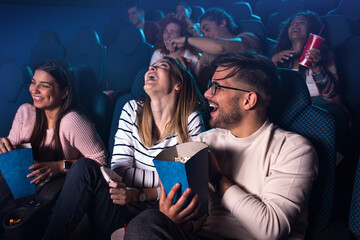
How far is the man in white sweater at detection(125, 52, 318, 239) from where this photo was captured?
685 millimetres

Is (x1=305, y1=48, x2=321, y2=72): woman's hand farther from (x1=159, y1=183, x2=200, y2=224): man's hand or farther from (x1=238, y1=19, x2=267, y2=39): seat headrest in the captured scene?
(x1=159, y1=183, x2=200, y2=224): man's hand

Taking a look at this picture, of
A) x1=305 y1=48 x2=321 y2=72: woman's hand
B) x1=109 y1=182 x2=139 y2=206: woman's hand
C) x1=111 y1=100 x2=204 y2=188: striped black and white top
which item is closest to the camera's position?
x1=109 y1=182 x2=139 y2=206: woman's hand

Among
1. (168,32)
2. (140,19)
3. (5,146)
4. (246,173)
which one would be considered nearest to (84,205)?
(5,146)

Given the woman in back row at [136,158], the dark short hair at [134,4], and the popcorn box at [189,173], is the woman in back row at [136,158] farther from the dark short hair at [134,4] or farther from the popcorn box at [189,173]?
the dark short hair at [134,4]

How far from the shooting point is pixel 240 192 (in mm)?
754

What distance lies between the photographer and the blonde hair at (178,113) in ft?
3.73

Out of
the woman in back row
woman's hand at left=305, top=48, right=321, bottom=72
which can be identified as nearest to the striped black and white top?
the woman in back row

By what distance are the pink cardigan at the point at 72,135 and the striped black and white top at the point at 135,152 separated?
0.17 meters

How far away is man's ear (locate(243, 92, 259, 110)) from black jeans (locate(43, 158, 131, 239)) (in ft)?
2.08

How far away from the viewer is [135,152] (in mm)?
1167

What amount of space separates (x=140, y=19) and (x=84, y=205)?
2121 millimetres

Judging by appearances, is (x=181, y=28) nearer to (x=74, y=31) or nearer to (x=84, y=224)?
(x=74, y=31)

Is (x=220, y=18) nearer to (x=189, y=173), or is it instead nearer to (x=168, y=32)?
(x=168, y=32)

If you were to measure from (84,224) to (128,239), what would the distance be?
2.62ft
